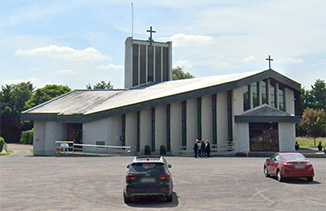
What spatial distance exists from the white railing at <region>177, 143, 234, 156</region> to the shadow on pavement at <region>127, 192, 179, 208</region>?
22677 mm

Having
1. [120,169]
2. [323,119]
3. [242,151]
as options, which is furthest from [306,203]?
[323,119]

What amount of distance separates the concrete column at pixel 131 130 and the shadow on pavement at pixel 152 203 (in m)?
24.6

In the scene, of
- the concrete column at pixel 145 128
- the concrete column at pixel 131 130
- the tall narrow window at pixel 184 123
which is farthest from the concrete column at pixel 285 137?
the concrete column at pixel 131 130

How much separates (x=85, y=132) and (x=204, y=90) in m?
13.1

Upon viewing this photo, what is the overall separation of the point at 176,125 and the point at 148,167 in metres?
25.4

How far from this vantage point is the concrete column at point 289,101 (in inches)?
1619

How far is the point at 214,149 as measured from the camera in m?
35.8

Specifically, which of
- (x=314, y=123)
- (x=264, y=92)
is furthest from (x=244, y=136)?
(x=314, y=123)

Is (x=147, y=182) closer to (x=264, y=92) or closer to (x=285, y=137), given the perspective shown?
(x=285, y=137)

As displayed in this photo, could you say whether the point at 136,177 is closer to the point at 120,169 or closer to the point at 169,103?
the point at 120,169

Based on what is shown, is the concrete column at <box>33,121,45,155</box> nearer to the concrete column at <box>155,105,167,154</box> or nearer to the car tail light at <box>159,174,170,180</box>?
the concrete column at <box>155,105,167,154</box>

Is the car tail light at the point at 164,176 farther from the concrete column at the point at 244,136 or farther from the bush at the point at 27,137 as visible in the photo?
the bush at the point at 27,137

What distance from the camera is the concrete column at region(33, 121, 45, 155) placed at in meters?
41.0

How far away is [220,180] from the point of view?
17.1 m
